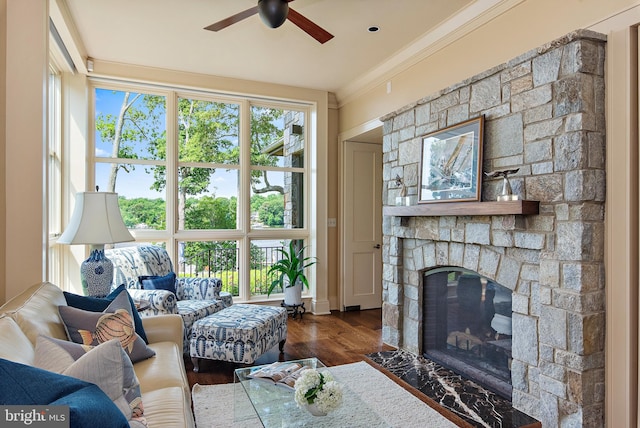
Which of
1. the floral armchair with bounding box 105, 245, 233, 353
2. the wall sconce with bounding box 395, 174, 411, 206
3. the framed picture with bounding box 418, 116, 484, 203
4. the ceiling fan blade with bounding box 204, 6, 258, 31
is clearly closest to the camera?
the ceiling fan blade with bounding box 204, 6, 258, 31

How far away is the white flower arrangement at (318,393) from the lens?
1727mm

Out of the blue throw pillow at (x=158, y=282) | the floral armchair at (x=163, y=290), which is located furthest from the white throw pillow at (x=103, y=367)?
the blue throw pillow at (x=158, y=282)

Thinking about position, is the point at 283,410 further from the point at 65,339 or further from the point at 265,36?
the point at 265,36

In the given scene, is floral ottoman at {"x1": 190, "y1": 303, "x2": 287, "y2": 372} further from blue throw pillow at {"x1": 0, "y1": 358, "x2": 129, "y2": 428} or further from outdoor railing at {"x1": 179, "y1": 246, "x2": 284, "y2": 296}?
blue throw pillow at {"x1": 0, "y1": 358, "x2": 129, "y2": 428}

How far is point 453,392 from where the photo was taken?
8.73 ft

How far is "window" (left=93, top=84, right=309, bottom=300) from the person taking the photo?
428 centimetres

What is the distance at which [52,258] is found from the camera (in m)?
3.60

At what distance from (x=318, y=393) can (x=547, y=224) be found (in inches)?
62.9

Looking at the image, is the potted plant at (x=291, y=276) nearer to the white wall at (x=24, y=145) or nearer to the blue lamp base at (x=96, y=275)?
the blue lamp base at (x=96, y=275)

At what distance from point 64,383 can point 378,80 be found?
4079mm

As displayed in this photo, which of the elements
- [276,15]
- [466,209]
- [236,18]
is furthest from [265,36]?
[466,209]

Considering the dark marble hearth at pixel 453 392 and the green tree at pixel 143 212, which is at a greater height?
the green tree at pixel 143 212

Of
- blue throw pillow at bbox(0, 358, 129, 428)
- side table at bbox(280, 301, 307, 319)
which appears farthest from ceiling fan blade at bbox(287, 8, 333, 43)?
side table at bbox(280, 301, 307, 319)

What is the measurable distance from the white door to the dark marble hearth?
5.68 feet
